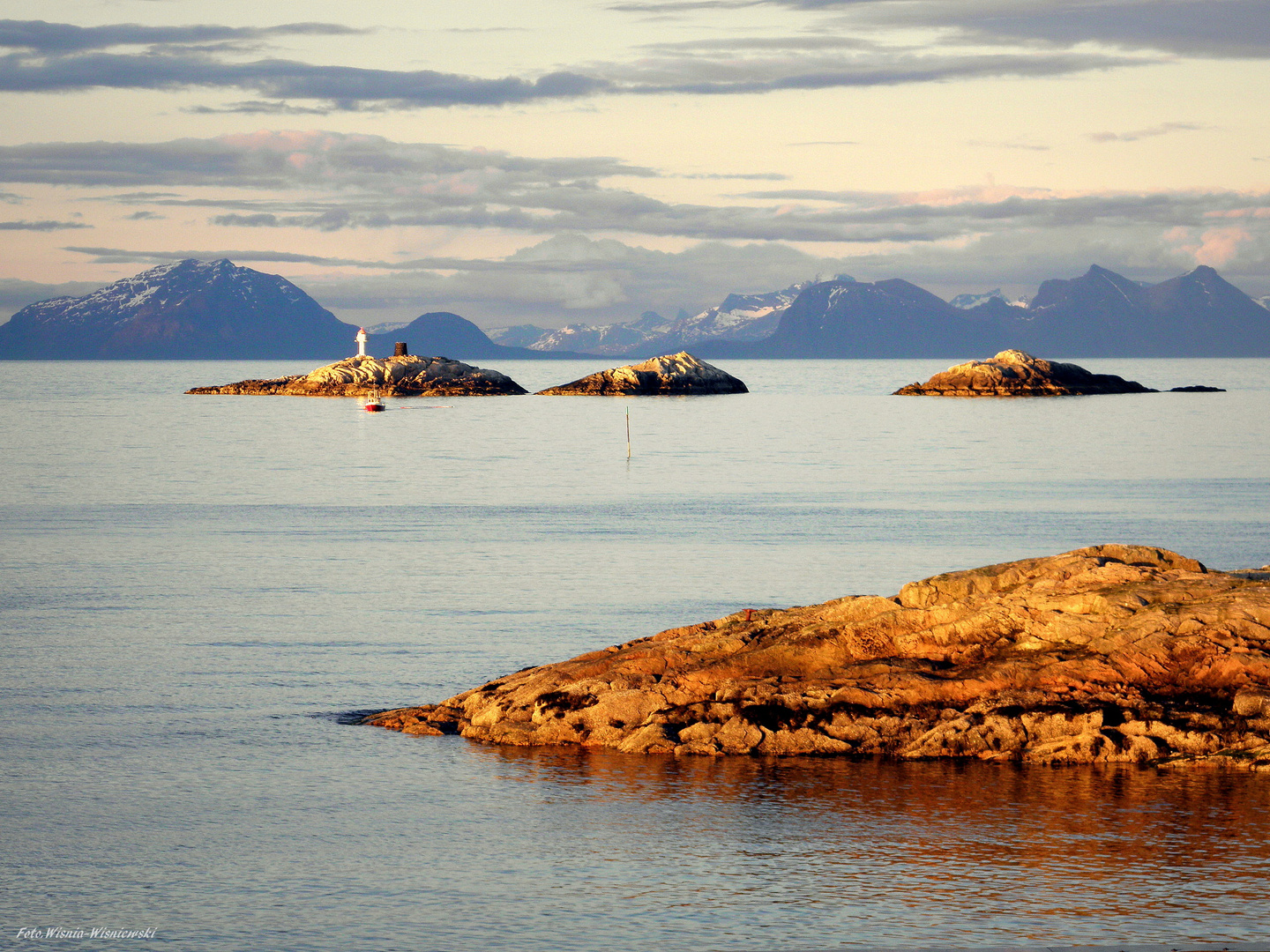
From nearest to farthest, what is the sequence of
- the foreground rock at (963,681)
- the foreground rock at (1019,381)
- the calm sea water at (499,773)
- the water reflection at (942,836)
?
1. the water reflection at (942,836)
2. the calm sea water at (499,773)
3. the foreground rock at (963,681)
4. the foreground rock at (1019,381)

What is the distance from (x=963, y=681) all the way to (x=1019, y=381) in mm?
175553

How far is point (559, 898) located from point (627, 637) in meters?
12.8

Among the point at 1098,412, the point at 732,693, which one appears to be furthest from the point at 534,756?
the point at 1098,412

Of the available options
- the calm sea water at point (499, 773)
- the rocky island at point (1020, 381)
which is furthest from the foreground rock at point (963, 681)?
the rocky island at point (1020, 381)

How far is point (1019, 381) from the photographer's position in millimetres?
186500

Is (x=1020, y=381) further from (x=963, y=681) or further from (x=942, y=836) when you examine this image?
(x=942, y=836)

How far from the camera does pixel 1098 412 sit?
134625mm

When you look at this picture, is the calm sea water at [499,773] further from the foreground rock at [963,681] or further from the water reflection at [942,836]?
the foreground rock at [963,681]

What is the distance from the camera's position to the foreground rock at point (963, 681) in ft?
57.2

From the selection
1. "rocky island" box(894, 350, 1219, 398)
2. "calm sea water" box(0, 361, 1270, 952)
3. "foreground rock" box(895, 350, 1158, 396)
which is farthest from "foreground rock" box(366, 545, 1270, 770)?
"foreground rock" box(895, 350, 1158, 396)

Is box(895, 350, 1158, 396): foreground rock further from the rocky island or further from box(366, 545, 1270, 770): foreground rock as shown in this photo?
box(366, 545, 1270, 770): foreground rock

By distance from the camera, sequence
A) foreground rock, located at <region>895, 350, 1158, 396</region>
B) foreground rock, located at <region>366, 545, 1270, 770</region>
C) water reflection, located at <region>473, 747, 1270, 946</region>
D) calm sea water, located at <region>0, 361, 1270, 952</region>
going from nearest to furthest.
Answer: water reflection, located at <region>473, 747, 1270, 946</region>
calm sea water, located at <region>0, 361, 1270, 952</region>
foreground rock, located at <region>366, 545, 1270, 770</region>
foreground rock, located at <region>895, 350, 1158, 396</region>

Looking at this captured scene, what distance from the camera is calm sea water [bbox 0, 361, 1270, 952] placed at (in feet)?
41.1

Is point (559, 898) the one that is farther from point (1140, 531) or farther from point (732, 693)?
point (1140, 531)
